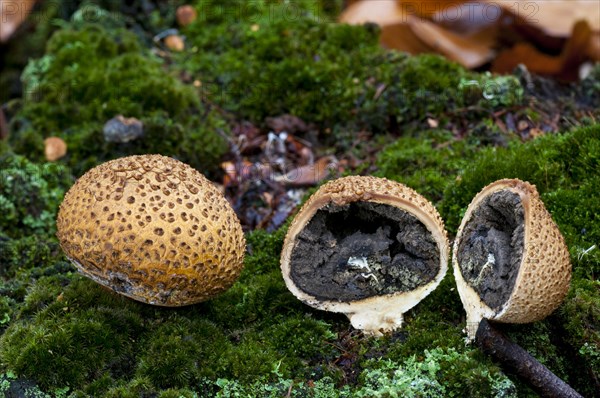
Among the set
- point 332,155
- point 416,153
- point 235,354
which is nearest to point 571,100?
point 416,153

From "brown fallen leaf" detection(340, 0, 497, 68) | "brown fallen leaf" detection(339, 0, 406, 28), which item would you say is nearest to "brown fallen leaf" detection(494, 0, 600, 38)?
"brown fallen leaf" detection(340, 0, 497, 68)

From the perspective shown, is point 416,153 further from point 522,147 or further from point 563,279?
point 563,279

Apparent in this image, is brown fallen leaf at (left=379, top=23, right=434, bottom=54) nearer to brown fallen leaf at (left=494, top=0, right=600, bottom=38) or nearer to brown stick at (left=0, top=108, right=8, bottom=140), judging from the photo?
brown fallen leaf at (left=494, top=0, right=600, bottom=38)

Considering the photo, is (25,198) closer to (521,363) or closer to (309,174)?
(309,174)

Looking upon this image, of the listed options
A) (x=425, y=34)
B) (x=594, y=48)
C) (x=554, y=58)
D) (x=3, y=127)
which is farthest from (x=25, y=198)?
(x=594, y=48)

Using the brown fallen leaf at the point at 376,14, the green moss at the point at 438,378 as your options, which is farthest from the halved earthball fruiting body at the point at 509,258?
the brown fallen leaf at the point at 376,14

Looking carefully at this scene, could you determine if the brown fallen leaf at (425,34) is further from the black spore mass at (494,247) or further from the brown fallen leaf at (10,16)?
the brown fallen leaf at (10,16)
